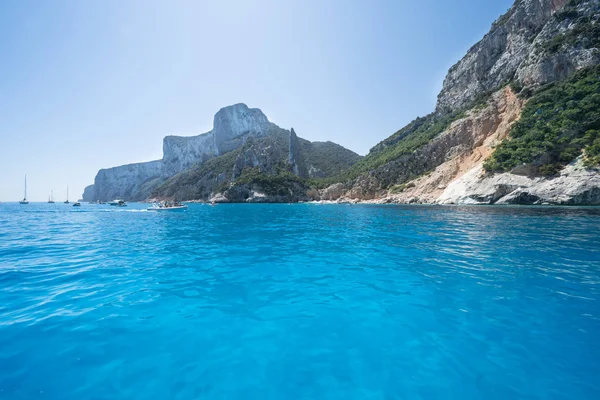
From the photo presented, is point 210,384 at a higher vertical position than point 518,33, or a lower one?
lower

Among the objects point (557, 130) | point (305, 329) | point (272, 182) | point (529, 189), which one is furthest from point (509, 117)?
point (305, 329)

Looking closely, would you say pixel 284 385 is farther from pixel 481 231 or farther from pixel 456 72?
pixel 456 72

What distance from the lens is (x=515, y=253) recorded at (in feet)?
40.5

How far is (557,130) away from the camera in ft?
167

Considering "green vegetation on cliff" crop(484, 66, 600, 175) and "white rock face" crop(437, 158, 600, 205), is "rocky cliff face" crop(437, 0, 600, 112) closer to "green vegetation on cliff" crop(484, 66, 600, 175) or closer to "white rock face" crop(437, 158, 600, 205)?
"green vegetation on cliff" crop(484, 66, 600, 175)

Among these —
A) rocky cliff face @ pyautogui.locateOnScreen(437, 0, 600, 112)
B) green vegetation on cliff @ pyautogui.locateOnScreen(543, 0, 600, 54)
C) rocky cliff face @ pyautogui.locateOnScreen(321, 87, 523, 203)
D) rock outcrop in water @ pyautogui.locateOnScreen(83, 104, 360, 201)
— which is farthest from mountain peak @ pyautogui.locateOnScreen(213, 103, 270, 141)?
green vegetation on cliff @ pyautogui.locateOnScreen(543, 0, 600, 54)

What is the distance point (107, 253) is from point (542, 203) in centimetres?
6223

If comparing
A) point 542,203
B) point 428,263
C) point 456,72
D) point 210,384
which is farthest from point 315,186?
point 210,384

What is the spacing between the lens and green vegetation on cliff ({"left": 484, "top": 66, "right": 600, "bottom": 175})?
46938 millimetres

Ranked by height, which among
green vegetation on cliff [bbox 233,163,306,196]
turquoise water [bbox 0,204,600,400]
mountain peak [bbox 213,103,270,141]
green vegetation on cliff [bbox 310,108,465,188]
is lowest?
turquoise water [bbox 0,204,600,400]

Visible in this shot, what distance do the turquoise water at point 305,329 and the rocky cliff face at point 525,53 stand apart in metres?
83.1

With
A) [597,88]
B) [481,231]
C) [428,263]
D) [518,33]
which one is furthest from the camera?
[518,33]

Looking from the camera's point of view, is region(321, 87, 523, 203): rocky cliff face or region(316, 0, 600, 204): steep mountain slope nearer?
region(316, 0, 600, 204): steep mountain slope

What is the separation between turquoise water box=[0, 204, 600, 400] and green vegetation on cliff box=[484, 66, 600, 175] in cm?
5154
